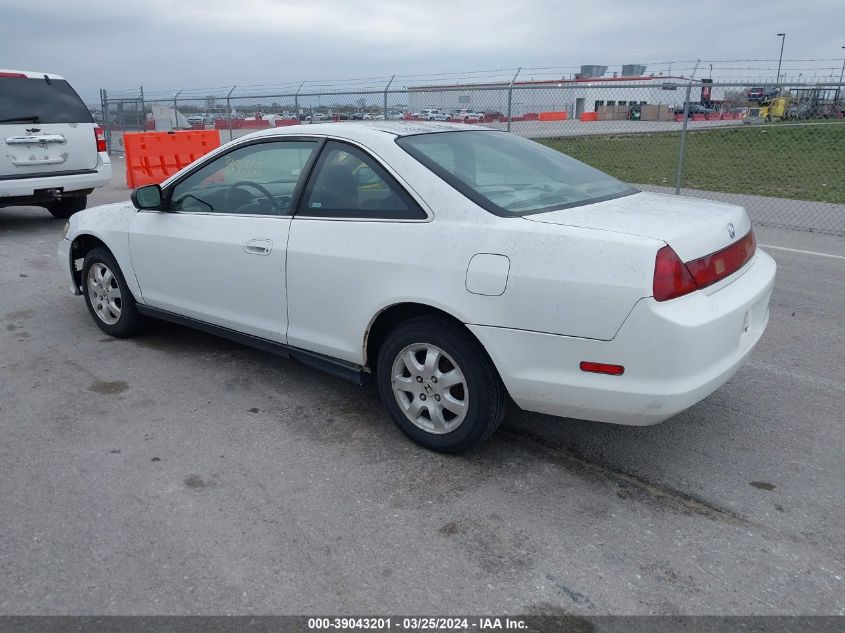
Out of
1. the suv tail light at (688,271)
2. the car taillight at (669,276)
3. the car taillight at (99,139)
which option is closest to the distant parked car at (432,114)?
the car taillight at (99,139)

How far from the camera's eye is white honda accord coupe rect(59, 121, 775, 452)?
2973 mm

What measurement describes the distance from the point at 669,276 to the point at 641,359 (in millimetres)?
345

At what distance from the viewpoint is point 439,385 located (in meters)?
3.44

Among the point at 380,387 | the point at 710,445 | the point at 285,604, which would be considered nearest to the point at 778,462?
the point at 710,445

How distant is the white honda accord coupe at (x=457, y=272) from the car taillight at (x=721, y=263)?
0.01 metres

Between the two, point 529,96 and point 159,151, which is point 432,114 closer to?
point 529,96

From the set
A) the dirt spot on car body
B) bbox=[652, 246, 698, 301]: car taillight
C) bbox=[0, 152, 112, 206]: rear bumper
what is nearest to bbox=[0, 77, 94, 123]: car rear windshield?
bbox=[0, 152, 112, 206]: rear bumper

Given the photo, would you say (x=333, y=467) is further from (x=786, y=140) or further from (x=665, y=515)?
(x=786, y=140)

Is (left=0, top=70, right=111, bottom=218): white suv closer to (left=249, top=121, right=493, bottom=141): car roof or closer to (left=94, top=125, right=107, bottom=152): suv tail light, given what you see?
(left=94, top=125, right=107, bottom=152): suv tail light

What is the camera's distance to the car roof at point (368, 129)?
388 cm

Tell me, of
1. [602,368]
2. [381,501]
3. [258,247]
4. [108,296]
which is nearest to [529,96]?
[108,296]

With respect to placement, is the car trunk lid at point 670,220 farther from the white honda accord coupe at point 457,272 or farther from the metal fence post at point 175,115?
the metal fence post at point 175,115

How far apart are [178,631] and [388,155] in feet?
7.58

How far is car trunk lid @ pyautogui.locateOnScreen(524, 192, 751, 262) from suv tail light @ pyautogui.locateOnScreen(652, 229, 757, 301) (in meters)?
0.03
